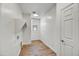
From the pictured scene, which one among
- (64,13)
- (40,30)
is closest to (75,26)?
(64,13)

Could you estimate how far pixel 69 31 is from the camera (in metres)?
1.58

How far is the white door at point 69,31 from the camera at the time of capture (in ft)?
4.49

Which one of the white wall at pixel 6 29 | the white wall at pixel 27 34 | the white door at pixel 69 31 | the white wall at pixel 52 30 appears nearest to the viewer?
the white wall at pixel 6 29

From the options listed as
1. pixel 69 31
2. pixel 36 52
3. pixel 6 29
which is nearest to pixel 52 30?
pixel 36 52

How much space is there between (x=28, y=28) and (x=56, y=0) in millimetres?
3984

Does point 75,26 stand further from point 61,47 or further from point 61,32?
point 61,47

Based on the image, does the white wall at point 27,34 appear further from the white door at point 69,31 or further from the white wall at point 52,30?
the white door at point 69,31

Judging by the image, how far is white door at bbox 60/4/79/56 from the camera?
1.37 meters

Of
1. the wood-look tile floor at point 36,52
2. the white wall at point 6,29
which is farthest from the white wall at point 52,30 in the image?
the white wall at point 6,29

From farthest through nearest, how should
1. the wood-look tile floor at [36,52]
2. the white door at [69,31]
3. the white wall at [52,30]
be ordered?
the white wall at [52,30] → the wood-look tile floor at [36,52] → the white door at [69,31]

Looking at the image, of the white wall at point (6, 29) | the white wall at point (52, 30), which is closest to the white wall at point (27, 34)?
the white wall at point (52, 30)

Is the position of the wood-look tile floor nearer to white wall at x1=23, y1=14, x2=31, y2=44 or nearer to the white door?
the white door

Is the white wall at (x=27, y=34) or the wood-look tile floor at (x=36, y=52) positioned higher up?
the white wall at (x=27, y=34)

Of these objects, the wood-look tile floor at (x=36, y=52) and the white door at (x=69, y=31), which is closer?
the white door at (x=69, y=31)
